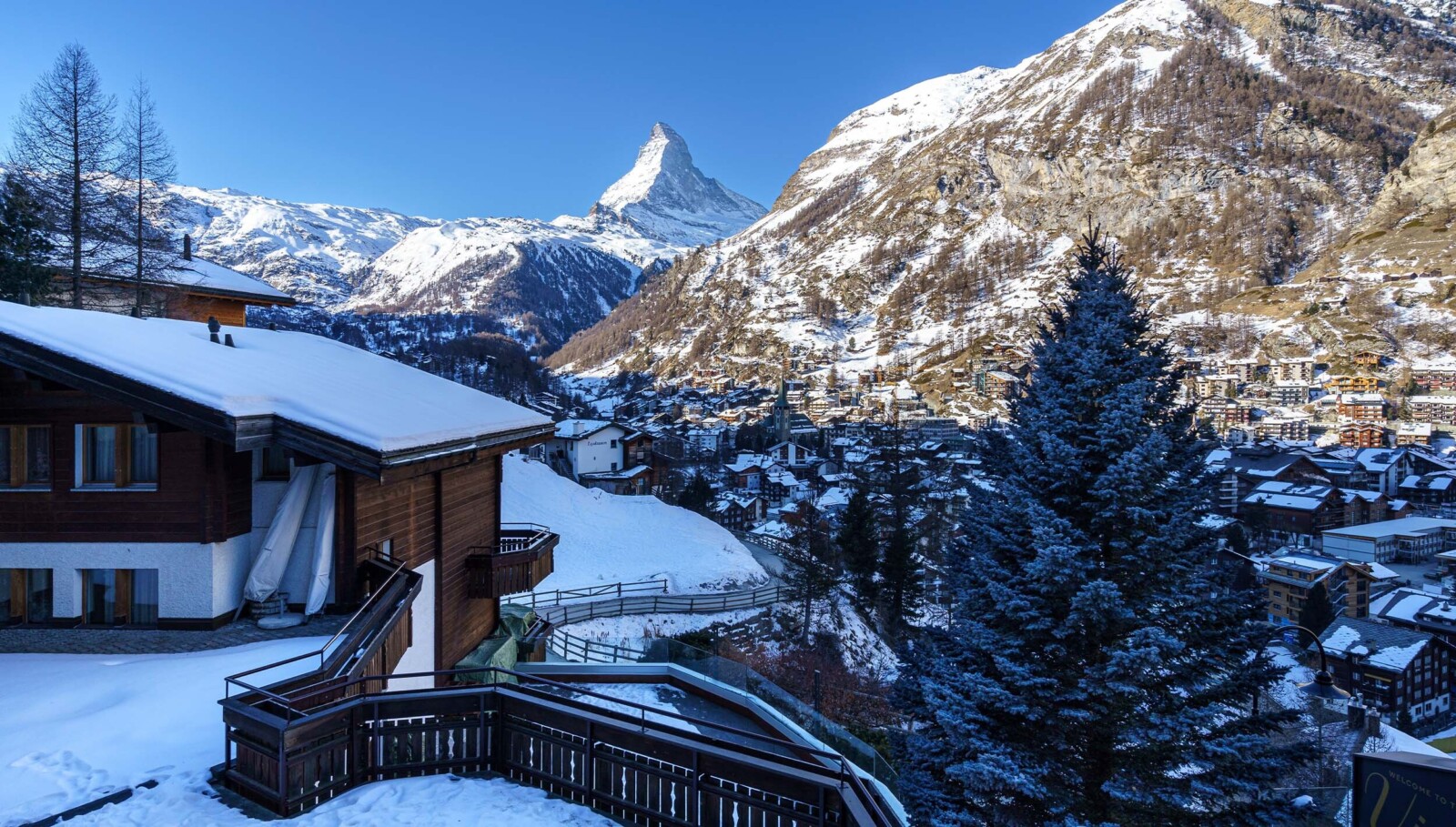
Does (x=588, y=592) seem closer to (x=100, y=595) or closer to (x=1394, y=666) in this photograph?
(x=100, y=595)

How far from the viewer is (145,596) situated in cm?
763

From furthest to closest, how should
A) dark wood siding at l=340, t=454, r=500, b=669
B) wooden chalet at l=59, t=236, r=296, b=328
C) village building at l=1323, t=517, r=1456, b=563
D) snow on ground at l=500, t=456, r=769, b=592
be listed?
1. village building at l=1323, t=517, r=1456, b=563
2. snow on ground at l=500, t=456, r=769, b=592
3. wooden chalet at l=59, t=236, r=296, b=328
4. dark wood siding at l=340, t=454, r=500, b=669

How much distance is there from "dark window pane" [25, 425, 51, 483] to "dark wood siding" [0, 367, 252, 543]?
0.14m

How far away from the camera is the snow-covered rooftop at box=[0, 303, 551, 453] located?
6.82 metres

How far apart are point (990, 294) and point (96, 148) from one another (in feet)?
563

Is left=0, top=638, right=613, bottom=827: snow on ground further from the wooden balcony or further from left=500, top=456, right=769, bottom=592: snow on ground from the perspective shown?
left=500, top=456, right=769, bottom=592: snow on ground

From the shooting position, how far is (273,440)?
6930 millimetres

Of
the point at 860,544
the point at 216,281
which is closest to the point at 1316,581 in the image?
the point at 860,544

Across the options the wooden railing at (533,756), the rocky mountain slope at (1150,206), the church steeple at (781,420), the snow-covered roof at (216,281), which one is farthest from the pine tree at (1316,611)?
the rocky mountain slope at (1150,206)

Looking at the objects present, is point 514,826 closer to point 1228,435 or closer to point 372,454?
point 372,454

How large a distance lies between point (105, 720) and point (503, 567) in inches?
235

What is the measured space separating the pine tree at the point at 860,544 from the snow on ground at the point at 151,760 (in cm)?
2571

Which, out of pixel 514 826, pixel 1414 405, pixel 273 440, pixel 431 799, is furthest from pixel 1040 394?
pixel 1414 405

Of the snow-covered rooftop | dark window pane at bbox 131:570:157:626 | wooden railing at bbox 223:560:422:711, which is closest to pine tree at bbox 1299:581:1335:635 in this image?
the snow-covered rooftop
